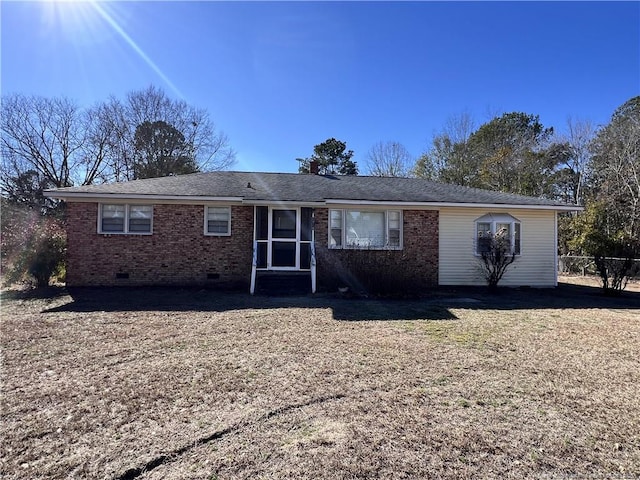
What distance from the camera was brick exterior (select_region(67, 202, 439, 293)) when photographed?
36.5ft

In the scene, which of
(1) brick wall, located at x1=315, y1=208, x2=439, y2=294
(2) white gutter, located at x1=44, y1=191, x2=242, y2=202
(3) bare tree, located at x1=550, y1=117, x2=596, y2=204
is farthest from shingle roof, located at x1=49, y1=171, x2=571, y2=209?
(3) bare tree, located at x1=550, y1=117, x2=596, y2=204

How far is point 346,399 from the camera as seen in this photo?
3.62 meters

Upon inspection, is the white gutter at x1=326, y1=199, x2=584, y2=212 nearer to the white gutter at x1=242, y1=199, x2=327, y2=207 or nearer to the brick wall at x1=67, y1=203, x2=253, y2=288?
the white gutter at x1=242, y1=199, x2=327, y2=207

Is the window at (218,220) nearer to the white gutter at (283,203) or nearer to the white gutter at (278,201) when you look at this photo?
the white gutter at (278,201)

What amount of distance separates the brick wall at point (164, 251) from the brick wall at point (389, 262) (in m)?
2.36

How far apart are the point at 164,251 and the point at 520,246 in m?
11.6

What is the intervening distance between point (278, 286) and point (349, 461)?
886cm

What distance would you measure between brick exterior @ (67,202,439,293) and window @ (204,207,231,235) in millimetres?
171

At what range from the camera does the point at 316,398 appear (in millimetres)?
3641

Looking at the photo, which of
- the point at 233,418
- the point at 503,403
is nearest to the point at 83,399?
the point at 233,418

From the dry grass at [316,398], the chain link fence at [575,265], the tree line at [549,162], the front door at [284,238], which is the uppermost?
the tree line at [549,162]

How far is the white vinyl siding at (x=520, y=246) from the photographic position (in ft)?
40.6

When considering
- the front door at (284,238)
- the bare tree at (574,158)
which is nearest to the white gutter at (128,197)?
the front door at (284,238)

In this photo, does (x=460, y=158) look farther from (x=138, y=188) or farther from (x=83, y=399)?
(x=83, y=399)
